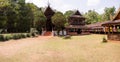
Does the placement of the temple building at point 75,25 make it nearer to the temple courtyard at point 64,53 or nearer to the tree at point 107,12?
the temple courtyard at point 64,53

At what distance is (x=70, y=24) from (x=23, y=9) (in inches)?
761

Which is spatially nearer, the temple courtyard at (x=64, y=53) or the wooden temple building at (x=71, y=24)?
the temple courtyard at (x=64, y=53)

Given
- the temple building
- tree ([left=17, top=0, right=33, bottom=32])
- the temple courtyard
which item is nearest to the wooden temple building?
the temple building

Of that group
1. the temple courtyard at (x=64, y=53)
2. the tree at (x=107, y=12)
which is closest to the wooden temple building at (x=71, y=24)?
the temple courtyard at (x=64, y=53)

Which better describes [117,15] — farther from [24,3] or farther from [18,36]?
[24,3]

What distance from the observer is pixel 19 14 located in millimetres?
64562

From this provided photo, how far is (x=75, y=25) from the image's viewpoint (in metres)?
57.7

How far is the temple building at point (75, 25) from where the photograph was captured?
55.7 metres

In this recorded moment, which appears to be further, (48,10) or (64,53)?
(48,10)

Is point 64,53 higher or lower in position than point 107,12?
lower

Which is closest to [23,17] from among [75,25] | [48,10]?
[48,10]

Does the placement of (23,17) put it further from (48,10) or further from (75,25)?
(75,25)

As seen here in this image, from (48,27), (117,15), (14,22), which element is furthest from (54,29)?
(117,15)

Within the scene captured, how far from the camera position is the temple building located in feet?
183
